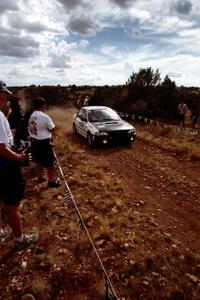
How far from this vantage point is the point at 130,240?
4734 millimetres

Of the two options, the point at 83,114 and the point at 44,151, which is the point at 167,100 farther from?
the point at 44,151

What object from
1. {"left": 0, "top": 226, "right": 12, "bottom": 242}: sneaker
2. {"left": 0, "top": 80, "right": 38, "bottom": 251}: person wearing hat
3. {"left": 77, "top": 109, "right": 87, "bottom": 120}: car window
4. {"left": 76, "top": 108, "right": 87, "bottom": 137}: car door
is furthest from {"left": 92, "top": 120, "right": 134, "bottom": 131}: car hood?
{"left": 0, "top": 80, "right": 38, "bottom": 251}: person wearing hat

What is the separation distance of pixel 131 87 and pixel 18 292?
21.4 metres

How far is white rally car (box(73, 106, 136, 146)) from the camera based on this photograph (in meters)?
11.4

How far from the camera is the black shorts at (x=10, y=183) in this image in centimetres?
382

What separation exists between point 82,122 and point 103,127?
73.5 inches

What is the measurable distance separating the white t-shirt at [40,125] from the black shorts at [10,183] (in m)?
2.47

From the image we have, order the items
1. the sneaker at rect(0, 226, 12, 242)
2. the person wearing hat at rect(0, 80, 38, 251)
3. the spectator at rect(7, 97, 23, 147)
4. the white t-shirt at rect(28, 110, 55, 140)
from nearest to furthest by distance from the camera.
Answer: the person wearing hat at rect(0, 80, 38, 251) < the sneaker at rect(0, 226, 12, 242) < the white t-shirt at rect(28, 110, 55, 140) < the spectator at rect(7, 97, 23, 147)

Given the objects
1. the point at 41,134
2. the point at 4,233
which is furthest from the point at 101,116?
the point at 4,233

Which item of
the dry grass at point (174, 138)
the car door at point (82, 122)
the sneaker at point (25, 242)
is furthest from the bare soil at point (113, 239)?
the car door at point (82, 122)

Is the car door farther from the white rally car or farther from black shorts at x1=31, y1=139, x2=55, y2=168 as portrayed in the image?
black shorts at x1=31, y1=139, x2=55, y2=168

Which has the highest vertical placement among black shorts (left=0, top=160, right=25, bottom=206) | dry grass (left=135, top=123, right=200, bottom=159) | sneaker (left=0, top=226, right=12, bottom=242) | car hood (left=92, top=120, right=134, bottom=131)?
black shorts (left=0, top=160, right=25, bottom=206)

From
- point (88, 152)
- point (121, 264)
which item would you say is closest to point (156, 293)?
point (121, 264)

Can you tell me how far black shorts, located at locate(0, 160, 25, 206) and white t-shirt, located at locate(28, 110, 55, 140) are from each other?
247 centimetres
